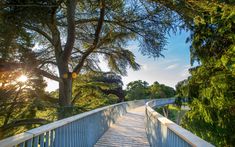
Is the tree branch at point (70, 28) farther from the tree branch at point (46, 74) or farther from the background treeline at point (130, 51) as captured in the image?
the tree branch at point (46, 74)

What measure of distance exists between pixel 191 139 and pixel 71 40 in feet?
44.4

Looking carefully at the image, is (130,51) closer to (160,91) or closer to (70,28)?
(70,28)

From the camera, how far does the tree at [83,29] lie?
9.78 meters

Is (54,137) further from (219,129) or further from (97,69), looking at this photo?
(97,69)

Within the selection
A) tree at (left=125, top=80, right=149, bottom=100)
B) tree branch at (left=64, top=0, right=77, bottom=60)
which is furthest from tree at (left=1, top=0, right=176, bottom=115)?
tree at (left=125, top=80, right=149, bottom=100)

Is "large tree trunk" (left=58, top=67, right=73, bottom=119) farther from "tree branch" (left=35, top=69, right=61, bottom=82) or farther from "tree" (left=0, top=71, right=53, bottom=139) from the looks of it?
"tree" (left=0, top=71, right=53, bottom=139)

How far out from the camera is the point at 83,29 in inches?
753

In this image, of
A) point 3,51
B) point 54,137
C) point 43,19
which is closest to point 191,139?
point 54,137

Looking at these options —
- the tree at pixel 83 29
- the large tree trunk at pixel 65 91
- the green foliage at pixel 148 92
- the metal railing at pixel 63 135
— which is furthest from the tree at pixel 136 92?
the metal railing at pixel 63 135

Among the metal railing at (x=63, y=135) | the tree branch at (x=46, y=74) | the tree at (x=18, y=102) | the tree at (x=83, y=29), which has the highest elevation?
the tree at (x=83, y=29)

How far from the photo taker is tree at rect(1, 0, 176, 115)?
385 inches

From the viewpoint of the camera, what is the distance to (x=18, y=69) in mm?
13188

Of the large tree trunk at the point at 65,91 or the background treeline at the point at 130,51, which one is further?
the large tree trunk at the point at 65,91

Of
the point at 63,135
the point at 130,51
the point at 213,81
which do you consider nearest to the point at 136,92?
the point at 130,51
